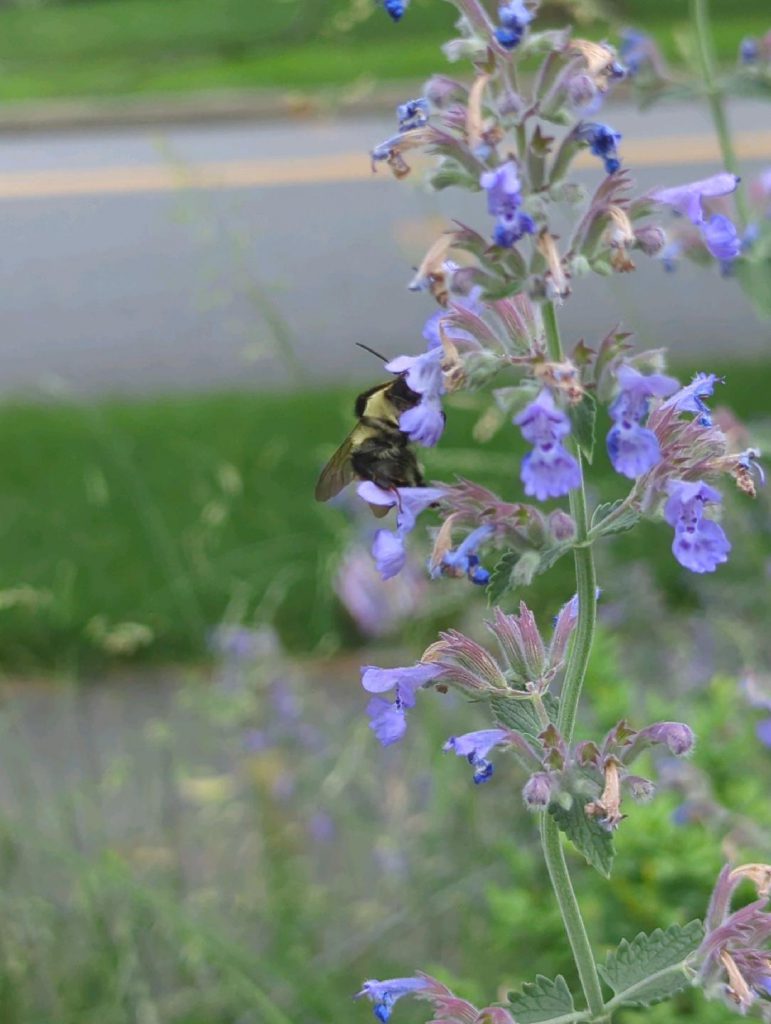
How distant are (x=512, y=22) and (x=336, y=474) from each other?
33.6 inches

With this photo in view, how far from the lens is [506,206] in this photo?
1085 millimetres

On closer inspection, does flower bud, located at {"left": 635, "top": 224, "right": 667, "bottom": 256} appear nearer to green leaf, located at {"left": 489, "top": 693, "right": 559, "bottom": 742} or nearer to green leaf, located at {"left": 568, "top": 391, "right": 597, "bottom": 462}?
green leaf, located at {"left": 568, "top": 391, "right": 597, "bottom": 462}

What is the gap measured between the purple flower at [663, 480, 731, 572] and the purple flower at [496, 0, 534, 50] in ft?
1.44

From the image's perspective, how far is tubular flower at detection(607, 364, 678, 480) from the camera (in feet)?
3.70

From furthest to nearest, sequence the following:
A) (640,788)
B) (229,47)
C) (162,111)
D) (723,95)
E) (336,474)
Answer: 1. (229,47)
2. (162,111)
3. (723,95)
4. (336,474)
5. (640,788)

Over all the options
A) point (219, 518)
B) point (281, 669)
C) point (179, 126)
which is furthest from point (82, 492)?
point (179, 126)

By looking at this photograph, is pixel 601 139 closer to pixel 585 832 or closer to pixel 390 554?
pixel 390 554

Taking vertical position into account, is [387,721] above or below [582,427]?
below

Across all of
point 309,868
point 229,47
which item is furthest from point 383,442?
point 229,47

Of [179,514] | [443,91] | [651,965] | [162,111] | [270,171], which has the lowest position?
[179,514]

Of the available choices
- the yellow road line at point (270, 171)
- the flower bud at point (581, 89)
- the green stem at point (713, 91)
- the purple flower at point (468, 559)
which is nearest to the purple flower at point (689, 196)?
the flower bud at point (581, 89)

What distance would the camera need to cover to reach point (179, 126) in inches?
539

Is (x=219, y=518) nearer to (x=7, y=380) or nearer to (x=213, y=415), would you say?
(x=213, y=415)

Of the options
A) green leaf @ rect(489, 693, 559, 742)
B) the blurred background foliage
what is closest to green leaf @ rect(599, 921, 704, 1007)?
green leaf @ rect(489, 693, 559, 742)
